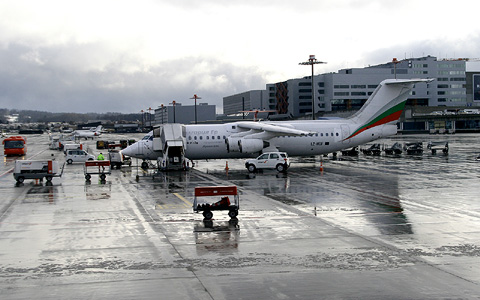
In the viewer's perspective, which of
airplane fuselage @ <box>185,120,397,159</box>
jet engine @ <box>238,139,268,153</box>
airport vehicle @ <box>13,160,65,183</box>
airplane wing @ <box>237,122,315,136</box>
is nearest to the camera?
airport vehicle @ <box>13,160,65,183</box>

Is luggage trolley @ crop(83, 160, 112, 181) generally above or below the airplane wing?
below

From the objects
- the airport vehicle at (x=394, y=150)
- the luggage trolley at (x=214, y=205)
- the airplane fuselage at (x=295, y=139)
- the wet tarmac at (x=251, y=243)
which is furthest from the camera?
the airport vehicle at (x=394, y=150)

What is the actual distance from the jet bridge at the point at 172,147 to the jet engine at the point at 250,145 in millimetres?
5543

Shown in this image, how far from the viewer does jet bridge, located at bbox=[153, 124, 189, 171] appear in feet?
170

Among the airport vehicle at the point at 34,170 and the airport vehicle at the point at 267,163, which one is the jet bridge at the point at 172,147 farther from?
the airport vehicle at the point at 34,170

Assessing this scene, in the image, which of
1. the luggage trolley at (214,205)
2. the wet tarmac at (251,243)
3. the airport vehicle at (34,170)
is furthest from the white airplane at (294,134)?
the luggage trolley at (214,205)

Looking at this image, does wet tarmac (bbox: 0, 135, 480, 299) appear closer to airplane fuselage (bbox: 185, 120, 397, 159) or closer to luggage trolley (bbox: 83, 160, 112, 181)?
luggage trolley (bbox: 83, 160, 112, 181)

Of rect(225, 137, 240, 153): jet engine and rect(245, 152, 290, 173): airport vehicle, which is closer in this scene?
rect(245, 152, 290, 173): airport vehicle

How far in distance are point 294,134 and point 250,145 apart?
14.6 ft

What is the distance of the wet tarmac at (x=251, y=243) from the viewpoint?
1525 cm

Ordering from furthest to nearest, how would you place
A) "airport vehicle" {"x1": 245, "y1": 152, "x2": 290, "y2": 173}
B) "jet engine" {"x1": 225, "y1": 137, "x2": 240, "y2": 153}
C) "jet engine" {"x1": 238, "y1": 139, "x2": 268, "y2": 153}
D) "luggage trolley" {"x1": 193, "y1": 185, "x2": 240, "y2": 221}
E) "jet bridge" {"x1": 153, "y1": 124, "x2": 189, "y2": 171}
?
"jet engine" {"x1": 225, "y1": 137, "x2": 240, "y2": 153} < "jet engine" {"x1": 238, "y1": 139, "x2": 268, "y2": 153} < "jet bridge" {"x1": 153, "y1": 124, "x2": 189, "y2": 171} < "airport vehicle" {"x1": 245, "y1": 152, "x2": 290, "y2": 173} < "luggage trolley" {"x1": 193, "y1": 185, "x2": 240, "y2": 221}

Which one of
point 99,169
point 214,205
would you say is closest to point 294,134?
point 99,169

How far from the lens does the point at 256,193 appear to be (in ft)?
115

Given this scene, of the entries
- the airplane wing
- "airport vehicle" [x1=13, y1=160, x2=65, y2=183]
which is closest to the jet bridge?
the airplane wing
